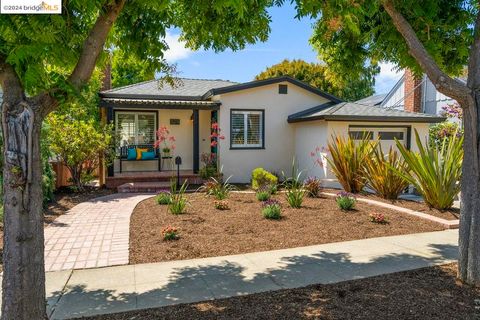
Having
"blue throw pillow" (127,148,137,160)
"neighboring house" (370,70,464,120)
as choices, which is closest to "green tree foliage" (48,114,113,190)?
"blue throw pillow" (127,148,137,160)

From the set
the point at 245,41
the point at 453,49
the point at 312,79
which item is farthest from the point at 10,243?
the point at 312,79

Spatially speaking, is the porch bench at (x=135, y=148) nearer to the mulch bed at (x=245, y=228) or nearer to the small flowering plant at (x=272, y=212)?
the mulch bed at (x=245, y=228)

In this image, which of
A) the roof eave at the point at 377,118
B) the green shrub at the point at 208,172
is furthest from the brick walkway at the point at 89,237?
the roof eave at the point at 377,118

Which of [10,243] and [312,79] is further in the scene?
[312,79]

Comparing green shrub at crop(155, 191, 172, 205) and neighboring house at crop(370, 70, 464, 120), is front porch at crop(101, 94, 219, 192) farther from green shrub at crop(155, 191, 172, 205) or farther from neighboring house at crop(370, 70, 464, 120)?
neighboring house at crop(370, 70, 464, 120)

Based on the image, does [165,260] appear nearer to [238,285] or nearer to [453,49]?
[238,285]

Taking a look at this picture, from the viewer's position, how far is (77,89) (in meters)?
3.05

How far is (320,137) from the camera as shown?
13.1 meters

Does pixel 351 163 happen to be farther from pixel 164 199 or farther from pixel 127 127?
pixel 127 127

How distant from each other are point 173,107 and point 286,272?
32.7ft

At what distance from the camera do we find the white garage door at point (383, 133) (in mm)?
13148

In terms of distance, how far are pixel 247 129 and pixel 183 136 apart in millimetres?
2957

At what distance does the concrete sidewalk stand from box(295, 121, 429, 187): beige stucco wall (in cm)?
683

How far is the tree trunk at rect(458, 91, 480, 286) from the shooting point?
4.20 meters
